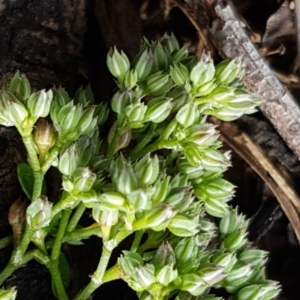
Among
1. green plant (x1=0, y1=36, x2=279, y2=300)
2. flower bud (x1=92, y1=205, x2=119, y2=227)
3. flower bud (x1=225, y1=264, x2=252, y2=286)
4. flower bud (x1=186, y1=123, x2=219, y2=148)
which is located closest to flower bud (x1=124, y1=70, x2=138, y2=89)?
green plant (x1=0, y1=36, x2=279, y2=300)

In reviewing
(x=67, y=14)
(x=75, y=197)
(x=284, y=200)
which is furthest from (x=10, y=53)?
(x=284, y=200)

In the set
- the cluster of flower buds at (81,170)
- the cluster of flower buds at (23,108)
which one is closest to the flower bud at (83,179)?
the cluster of flower buds at (81,170)

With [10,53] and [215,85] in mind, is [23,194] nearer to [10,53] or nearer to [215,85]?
[10,53]

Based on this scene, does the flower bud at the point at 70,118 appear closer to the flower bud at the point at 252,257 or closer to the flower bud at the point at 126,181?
the flower bud at the point at 126,181

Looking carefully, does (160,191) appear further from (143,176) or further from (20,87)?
(20,87)

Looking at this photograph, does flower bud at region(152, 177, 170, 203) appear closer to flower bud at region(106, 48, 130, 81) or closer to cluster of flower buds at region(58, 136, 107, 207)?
cluster of flower buds at region(58, 136, 107, 207)

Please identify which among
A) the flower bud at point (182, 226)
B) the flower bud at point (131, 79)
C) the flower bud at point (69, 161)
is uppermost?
the flower bud at point (131, 79)
